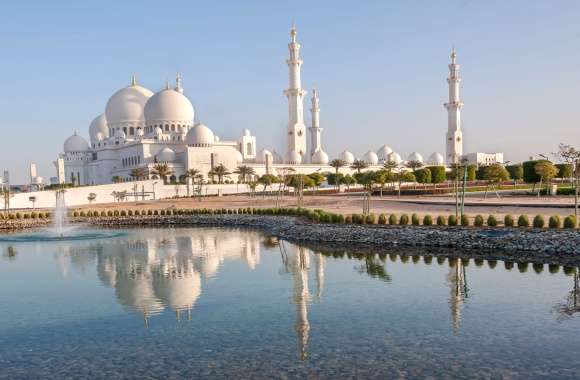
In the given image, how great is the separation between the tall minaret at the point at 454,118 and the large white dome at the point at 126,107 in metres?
57.6

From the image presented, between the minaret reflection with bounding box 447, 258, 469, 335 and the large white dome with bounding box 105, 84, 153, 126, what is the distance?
8329cm

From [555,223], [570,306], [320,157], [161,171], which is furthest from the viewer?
[320,157]

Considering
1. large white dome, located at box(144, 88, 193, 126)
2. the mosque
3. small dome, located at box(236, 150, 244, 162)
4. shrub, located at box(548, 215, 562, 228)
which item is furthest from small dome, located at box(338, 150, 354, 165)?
shrub, located at box(548, 215, 562, 228)

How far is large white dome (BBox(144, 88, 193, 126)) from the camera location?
91.6m

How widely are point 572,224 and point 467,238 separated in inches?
164

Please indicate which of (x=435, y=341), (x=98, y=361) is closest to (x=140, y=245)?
(x=98, y=361)

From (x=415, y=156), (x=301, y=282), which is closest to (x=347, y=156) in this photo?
(x=415, y=156)

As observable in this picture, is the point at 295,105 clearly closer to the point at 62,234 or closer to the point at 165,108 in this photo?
the point at 165,108

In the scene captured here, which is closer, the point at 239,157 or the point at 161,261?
the point at 161,261

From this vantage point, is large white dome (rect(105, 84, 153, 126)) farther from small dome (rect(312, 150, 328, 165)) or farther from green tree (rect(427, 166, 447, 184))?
green tree (rect(427, 166, 447, 184))

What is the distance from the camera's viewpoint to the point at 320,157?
100312 mm


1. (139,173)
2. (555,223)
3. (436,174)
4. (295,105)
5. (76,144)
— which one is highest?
(295,105)

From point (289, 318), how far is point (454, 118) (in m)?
98.9

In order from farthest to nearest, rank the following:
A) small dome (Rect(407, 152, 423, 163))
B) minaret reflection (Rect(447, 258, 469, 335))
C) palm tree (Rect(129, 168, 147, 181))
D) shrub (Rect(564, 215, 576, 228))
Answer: small dome (Rect(407, 152, 423, 163)) < palm tree (Rect(129, 168, 147, 181)) < shrub (Rect(564, 215, 576, 228)) < minaret reflection (Rect(447, 258, 469, 335))
